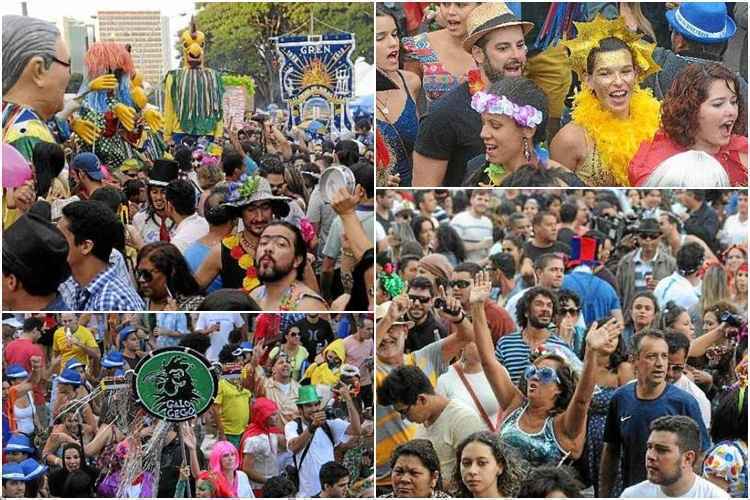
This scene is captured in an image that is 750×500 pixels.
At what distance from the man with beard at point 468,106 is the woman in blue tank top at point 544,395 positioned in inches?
24.5

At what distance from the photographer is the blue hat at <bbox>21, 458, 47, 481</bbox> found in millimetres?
9516

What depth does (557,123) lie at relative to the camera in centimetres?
928

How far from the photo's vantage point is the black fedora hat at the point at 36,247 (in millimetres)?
9352

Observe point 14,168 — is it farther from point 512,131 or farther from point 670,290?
point 670,290

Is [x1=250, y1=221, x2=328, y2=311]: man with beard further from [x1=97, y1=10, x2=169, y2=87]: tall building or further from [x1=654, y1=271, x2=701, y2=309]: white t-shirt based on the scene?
[x1=654, y1=271, x2=701, y2=309]: white t-shirt

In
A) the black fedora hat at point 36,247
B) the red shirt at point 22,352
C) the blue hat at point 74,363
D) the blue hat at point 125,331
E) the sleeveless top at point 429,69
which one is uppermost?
the sleeveless top at point 429,69

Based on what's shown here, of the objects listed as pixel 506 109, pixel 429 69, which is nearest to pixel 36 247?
pixel 429 69

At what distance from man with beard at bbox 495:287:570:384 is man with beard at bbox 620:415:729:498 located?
69 cm

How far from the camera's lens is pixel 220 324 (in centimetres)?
938

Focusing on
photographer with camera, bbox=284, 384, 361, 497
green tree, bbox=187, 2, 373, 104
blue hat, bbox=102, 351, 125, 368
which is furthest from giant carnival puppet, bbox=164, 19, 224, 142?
photographer with camera, bbox=284, 384, 361, 497

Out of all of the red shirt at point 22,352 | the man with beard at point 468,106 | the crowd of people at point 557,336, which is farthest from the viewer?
the red shirt at point 22,352

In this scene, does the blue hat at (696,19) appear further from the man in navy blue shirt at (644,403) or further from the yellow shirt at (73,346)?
the yellow shirt at (73,346)

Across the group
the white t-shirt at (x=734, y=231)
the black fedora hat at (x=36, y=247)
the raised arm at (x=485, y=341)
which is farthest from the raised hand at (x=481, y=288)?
the black fedora hat at (x=36, y=247)

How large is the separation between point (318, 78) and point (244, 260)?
107 centimetres
